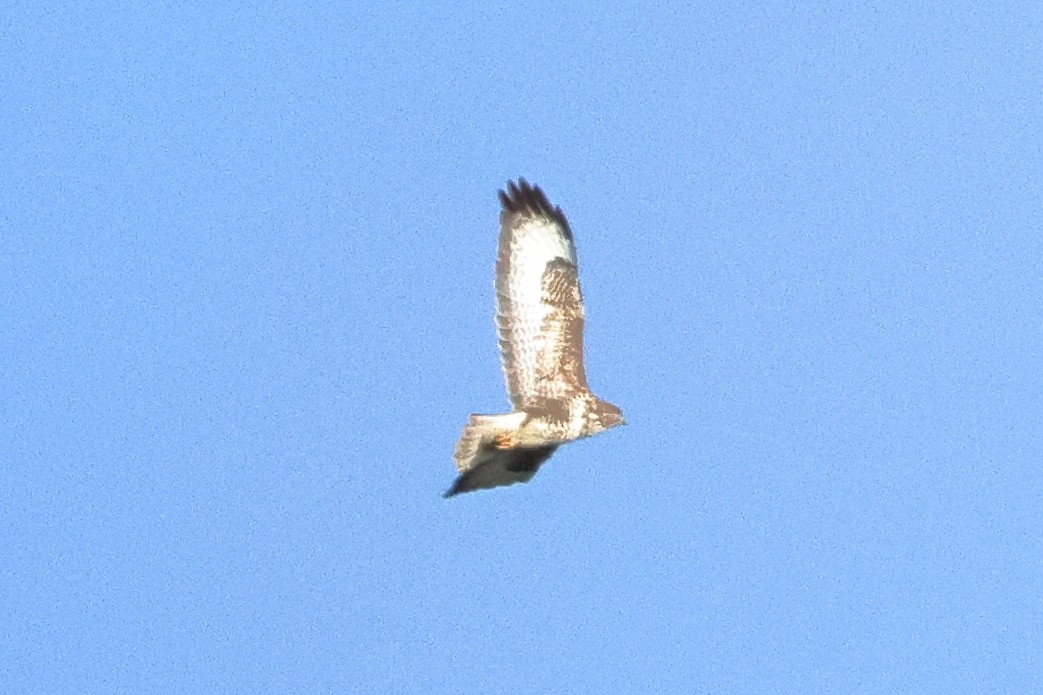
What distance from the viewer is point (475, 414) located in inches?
468

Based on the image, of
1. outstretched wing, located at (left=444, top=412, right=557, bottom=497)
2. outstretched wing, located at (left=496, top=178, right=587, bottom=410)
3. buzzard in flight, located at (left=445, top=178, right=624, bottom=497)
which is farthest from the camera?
outstretched wing, located at (left=496, top=178, right=587, bottom=410)

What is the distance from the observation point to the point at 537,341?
12.5 meters

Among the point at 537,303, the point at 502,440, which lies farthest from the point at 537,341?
the point at 502,440

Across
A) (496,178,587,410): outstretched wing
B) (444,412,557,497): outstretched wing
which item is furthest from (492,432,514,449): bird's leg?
(496,178,587,410): outstretched wing

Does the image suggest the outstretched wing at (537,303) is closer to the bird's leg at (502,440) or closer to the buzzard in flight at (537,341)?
the buzzard in flight at (537,341)

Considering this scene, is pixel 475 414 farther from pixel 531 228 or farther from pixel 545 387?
pixel 531 228

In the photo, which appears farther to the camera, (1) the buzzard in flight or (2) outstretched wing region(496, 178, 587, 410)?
(2) outstretched wing region(496, 178, 587, 410)

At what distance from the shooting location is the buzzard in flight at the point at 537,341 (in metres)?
12.3

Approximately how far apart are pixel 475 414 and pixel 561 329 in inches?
44.7

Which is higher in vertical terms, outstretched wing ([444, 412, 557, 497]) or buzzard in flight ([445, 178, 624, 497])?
buzzard in flight ([445, 178, 624, 497])

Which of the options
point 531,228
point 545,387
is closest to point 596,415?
point 545,387

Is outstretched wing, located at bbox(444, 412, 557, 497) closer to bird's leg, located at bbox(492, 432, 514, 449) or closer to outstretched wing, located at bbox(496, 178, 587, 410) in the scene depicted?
bird's leg, located at bbox(492, 432, 514, 449)

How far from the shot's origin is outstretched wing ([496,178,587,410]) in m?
12.4

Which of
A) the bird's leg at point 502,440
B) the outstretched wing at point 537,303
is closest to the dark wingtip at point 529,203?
the outstretched wing at point 537,303
